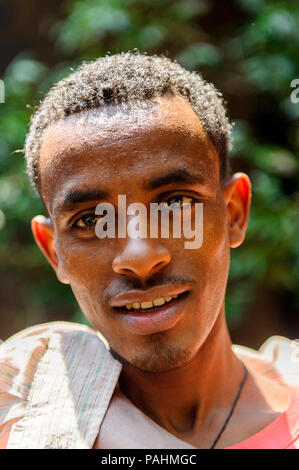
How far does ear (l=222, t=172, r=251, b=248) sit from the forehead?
0.61ft

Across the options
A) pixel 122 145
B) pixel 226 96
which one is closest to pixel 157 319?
pixel 122 145

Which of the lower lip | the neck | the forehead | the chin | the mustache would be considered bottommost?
the neck

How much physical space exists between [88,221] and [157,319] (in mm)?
314

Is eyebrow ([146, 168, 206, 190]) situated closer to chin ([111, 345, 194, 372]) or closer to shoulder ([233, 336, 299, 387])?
chin ([111, 345, 194, 372])

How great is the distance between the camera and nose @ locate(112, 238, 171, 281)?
4.45 ft

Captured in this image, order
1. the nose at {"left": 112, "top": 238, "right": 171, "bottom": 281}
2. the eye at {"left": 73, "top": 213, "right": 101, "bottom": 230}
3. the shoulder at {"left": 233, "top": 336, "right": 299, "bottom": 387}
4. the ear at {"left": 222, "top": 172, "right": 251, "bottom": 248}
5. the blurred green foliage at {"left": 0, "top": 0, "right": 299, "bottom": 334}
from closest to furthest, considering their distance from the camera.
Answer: the nose at {"left": 112, "top": 238, "right": 171, "bottom": 281} → the eye at {"left": 73, "top": 213, "right": 101, "bottom": 230} → the ear at {"left": 222, "top": 172, "right": 251, "bottom": 248} → the shoulder at {"left": 233, "top": 336, "right": 299, "bottom": 387} → the blurred green foliage at {"left": 0, "top": 0, "right": 299, "bottom": 334}

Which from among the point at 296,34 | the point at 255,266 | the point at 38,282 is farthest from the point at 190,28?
the point at 38,282

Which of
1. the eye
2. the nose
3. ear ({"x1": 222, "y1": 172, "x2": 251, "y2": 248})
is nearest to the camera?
the nose

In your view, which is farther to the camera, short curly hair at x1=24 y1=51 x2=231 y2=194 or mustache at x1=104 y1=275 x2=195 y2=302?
short curly hair at x1=24 y1=51 x2=231 y2=194

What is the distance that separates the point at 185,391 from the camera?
1.60m

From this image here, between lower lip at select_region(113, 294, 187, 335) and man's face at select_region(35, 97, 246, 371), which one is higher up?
man's face at select_region(35, 97, 246, 371)

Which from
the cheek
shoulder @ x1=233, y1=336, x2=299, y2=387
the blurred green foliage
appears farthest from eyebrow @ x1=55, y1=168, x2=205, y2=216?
the blurred green foliage

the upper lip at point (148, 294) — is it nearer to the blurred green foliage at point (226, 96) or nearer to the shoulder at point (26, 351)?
the shoulder at point (26, 351)

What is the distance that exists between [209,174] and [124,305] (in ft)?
1.36
